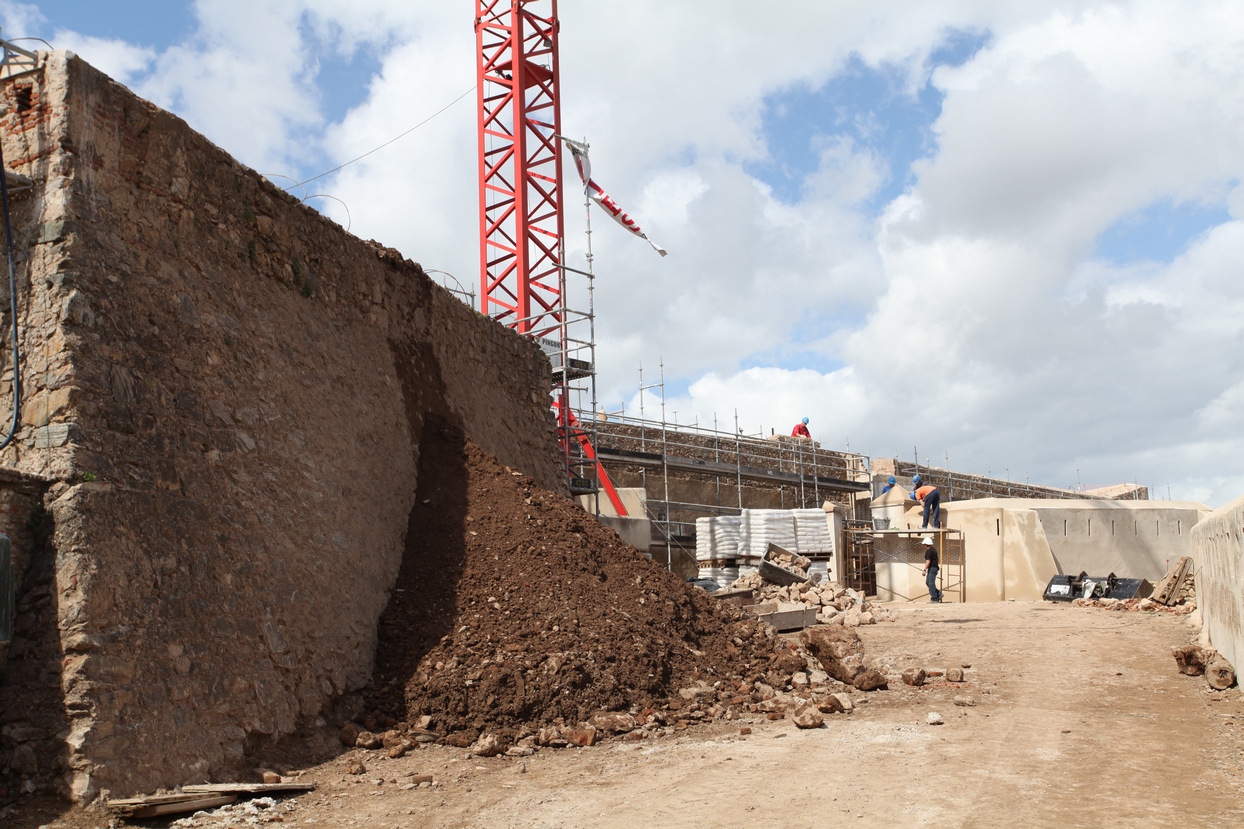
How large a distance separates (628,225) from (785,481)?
327 inches

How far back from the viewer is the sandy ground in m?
5.63

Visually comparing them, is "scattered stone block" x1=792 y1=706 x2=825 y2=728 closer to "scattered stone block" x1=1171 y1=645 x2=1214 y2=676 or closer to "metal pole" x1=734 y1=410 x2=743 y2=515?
"scattered stone block" x1=1171 y1=645 x2=1214 y2=676

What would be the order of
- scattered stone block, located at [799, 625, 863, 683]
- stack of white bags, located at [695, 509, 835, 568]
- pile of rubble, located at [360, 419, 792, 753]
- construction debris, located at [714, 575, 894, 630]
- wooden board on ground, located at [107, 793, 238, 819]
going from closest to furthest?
1. wooden board on ground, located at [107, 793, 238, 819]
2. pile of rubble, located at [360, 419, 792, 753]
3. scattered stone block, located at [799, 625, 863, 683]
4. construction debris, located at [714, 575, 894, 630]
5. stack of white bags, located at [695, 509, 835, 568]

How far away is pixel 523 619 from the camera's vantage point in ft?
26.8

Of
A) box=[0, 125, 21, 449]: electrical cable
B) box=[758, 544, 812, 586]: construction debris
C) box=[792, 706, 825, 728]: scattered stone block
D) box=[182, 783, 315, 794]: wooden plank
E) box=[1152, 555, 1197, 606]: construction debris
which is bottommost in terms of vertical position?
box=[792, 706, 825, 728]: scattered stone block

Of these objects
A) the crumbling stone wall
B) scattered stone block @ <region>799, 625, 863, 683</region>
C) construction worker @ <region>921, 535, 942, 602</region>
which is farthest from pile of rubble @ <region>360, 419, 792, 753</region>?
construction worker @ <region>921, 535, 942, 602</region>

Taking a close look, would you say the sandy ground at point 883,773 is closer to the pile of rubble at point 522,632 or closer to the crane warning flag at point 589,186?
the pile of rubble at point 522,632

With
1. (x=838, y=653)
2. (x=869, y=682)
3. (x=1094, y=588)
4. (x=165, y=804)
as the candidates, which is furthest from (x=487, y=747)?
(x=1094, y=588)

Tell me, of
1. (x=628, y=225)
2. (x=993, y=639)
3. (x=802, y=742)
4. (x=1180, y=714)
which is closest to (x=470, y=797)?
(x=802, y=742)

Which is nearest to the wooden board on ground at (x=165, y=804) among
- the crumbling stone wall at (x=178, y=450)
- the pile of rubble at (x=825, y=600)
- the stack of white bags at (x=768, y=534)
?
the crumbling stone wall at (x=178, y=450)

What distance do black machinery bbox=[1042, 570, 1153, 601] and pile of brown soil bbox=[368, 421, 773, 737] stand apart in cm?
981

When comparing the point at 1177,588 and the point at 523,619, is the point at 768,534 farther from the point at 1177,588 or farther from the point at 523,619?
the point at 523,619

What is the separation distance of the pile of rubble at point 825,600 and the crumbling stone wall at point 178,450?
740 cm

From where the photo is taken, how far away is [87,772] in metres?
5.37
